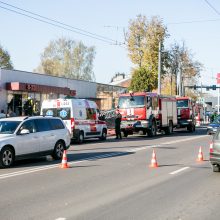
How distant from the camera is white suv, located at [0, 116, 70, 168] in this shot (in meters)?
14.2

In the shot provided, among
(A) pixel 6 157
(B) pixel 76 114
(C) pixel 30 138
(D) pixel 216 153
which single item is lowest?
(A) pixel 6 157

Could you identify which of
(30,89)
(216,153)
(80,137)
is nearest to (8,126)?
(216,153)

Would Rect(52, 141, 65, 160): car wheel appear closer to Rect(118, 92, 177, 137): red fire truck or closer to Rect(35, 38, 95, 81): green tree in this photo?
Rect(118, 92, 177, 137): red fire truck

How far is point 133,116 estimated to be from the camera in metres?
29.9

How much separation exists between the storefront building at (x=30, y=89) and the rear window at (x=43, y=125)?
44.1 feet

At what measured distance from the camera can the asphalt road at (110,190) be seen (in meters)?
7.82

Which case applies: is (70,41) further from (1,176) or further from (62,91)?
(1,176)

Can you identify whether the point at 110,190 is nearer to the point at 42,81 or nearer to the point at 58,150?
the point at 58,150

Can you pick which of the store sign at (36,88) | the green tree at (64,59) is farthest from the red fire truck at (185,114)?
the green tree at (64,59)

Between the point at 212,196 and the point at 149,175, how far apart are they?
3.02 m

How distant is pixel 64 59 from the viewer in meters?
79.8

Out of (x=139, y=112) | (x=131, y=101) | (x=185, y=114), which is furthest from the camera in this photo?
(x=185, y=114)

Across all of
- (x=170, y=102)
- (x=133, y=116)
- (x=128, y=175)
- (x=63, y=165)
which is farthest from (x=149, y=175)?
(x=170, y=102)

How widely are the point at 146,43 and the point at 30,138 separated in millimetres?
44291
